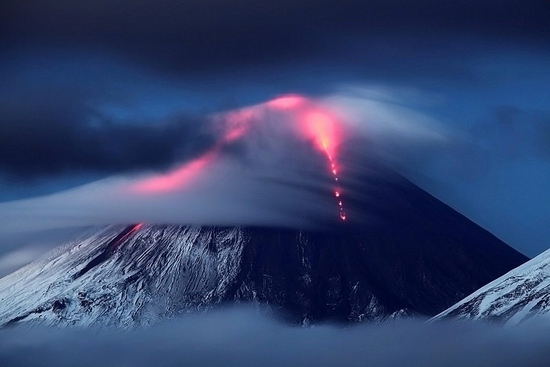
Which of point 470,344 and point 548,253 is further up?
point 548,253

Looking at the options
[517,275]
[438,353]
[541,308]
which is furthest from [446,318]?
[541,308]

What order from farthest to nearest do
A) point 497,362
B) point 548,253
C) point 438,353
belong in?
point 438,353
point 548,253
point 497,362

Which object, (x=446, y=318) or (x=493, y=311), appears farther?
(x=446, y=318)

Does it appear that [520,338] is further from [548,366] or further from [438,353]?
[438,353]

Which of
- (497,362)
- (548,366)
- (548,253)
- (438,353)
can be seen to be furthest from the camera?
(438,353)

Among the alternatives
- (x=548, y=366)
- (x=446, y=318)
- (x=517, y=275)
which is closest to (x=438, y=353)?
(x=446, y=318)

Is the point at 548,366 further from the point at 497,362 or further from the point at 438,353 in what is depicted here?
the point at 438,353
